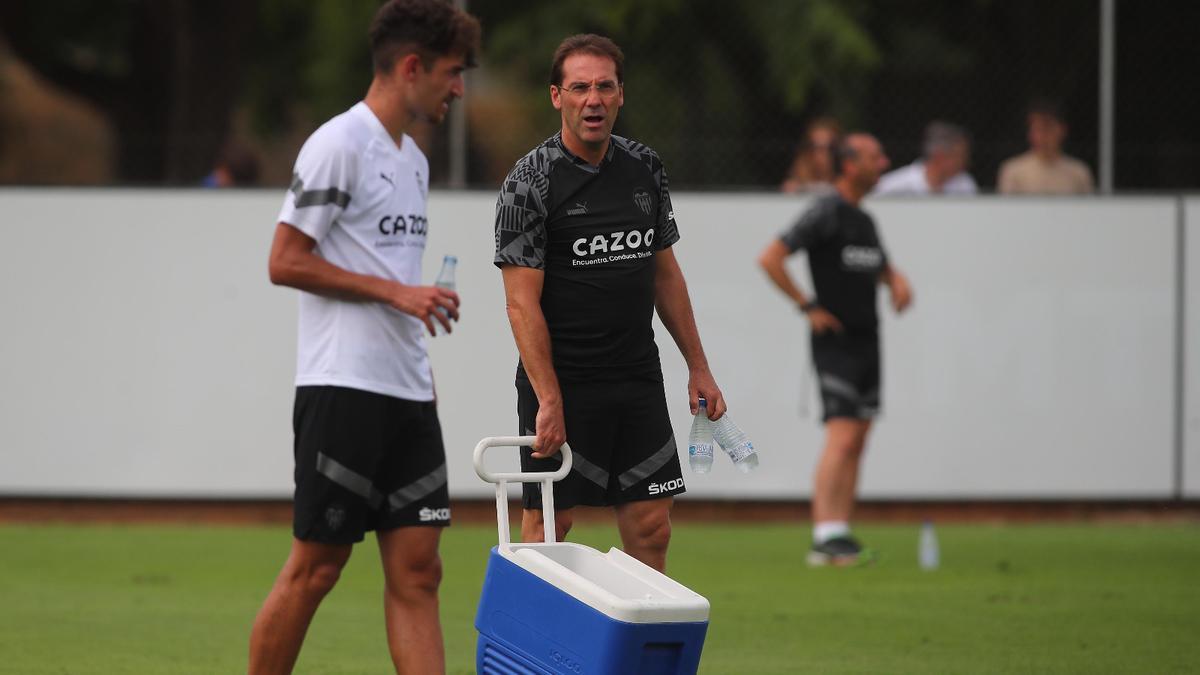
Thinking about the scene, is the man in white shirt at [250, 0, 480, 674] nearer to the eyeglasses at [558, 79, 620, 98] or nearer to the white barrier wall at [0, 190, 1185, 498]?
the eyeglasses at [558, 79, 620, 98]

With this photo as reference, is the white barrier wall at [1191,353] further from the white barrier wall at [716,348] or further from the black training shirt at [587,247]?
the black training shirt at [587,247]

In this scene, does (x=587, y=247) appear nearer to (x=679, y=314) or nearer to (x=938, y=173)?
(x=679, y=314)

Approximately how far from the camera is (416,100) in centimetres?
506

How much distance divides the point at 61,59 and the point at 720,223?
42.8ft

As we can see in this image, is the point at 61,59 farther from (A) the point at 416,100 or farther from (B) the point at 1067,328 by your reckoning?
(A) the point at 416,100

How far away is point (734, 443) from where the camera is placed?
5.75m

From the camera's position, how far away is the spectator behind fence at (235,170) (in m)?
12.2

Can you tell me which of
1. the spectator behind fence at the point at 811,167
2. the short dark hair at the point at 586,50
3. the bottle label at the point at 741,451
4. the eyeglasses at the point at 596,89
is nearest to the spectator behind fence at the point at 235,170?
the spectator behind fence at the point at 811,167

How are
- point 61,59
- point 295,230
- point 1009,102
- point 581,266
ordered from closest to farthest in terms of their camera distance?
point 295,230
point 581,266
point 1009,102
point 61,59

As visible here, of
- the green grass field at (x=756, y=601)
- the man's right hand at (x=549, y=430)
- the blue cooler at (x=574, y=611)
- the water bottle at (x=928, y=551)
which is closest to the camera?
the blue cooler at (x=574, y=611)

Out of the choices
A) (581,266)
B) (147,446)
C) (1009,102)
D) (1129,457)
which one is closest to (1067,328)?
(1129,457)

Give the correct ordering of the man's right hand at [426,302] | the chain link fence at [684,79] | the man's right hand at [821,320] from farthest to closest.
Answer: the chain link fence at [684,79], the man's right hand at [821,320], the man's right hand at [426,302]

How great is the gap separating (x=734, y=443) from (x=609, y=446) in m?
0.40

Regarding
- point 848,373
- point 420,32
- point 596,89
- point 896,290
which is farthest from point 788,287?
Answer: point 420,32
